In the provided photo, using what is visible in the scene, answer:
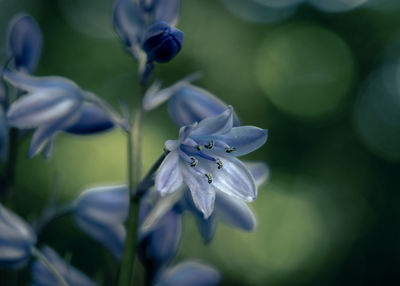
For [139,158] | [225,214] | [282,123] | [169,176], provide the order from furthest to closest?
1. [282,123]
2. [225,214]
3. [139,158]
4. [169,176]

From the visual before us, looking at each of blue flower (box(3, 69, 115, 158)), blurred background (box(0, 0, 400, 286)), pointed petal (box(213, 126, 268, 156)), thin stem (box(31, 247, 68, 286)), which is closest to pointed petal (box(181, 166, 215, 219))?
A: pointed petal (box(213, 126, 268, 156))

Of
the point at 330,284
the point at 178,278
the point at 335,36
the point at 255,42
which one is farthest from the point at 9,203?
the point at 335,36

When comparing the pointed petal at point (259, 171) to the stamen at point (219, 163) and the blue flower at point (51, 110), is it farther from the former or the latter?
the blue flower at point (51, 110)

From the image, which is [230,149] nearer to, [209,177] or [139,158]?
[209,177]

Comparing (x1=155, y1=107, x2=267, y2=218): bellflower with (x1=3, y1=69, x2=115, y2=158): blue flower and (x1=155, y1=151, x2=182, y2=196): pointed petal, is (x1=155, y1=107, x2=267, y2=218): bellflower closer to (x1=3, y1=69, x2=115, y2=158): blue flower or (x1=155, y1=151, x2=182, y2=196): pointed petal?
(x1=155, y1=151, x2=182, y2=196): pointed petal

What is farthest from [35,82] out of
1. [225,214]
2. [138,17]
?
[225,214]

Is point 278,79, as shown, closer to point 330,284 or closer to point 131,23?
point 330,284
